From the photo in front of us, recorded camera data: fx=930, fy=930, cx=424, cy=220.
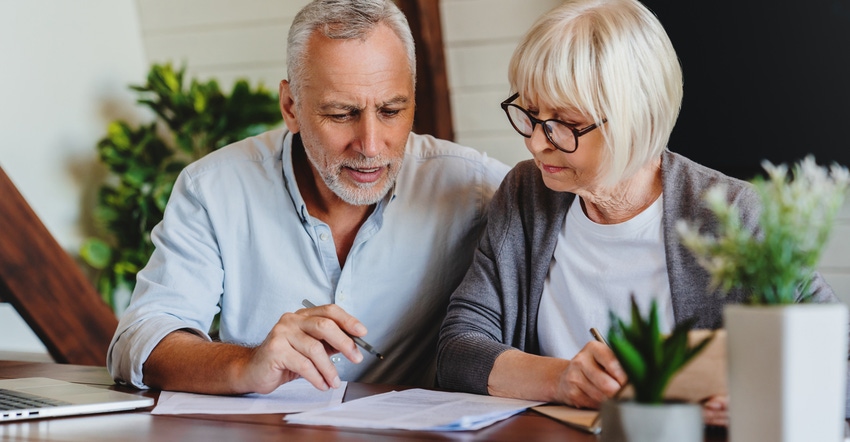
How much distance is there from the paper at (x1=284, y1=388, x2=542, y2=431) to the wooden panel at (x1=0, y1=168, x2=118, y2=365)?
5.08ft

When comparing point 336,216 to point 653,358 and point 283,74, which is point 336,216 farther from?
point 283,74

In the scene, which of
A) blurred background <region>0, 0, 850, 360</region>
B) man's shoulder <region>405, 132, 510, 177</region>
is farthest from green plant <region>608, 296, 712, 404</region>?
blurred background <region>0, 0, 850, 360</region>

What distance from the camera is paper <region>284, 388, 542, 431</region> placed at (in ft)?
4.14

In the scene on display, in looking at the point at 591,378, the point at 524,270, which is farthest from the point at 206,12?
the point at 591,378

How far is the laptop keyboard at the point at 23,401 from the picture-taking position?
58.4 inches

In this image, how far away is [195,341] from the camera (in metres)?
1.67

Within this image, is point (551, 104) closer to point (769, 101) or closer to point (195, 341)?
point (195, 341)

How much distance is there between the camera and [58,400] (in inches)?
60.4

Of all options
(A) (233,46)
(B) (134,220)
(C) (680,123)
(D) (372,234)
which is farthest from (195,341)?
(A) (233,46)

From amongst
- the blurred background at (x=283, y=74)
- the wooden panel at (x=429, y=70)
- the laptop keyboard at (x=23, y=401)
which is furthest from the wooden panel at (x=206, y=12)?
the laptop keyboard at (x=23, y=401)

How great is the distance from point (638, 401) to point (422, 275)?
1095 millimetres

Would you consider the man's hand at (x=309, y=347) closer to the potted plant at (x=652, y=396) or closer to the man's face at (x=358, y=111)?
the man's face at (x=358, y=111)

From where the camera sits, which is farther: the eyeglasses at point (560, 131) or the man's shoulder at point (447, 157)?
the man's shoulder at point (447, 157)

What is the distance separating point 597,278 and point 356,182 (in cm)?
53
